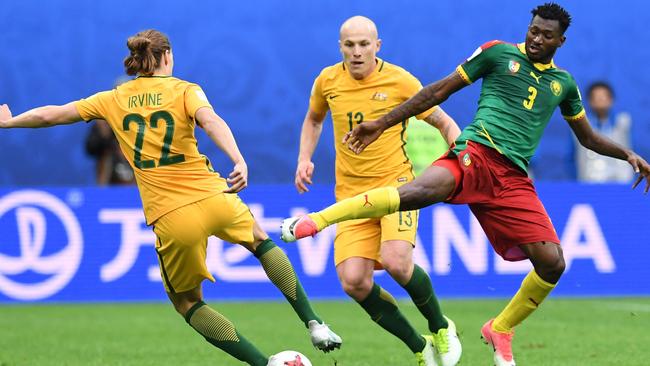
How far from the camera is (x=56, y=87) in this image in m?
18.5

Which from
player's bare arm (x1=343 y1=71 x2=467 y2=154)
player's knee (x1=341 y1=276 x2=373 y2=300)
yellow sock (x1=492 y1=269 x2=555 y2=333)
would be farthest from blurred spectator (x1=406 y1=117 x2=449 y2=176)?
player's bare arm (x1=343 y1=71 x2=467 y2=154)

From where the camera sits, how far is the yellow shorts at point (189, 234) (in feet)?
26.6

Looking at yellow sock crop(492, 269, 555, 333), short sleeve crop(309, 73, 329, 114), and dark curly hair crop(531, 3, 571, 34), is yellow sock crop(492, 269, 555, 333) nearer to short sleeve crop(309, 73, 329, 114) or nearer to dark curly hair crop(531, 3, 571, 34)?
dark curly hair crop(531, 3, 571, 34)

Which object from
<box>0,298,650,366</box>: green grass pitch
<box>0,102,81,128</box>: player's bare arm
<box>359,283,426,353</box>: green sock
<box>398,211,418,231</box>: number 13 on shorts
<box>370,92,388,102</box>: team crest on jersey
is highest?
<box>370,92,388,102</box>: team crest on jersey

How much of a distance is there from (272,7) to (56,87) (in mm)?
3348

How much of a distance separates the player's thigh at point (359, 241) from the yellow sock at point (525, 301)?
105 cm

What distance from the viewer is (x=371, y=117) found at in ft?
30.3

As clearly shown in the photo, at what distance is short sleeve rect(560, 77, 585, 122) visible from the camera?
335 inches

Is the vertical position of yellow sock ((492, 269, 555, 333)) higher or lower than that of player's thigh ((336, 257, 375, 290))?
lower

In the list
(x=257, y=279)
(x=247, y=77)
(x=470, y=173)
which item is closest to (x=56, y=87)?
(x=247, y=77)

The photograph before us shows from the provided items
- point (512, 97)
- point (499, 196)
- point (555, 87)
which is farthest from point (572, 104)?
point (499, 196)

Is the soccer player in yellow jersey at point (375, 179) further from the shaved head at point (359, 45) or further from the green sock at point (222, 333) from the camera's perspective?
the green sock at point (222, 333)

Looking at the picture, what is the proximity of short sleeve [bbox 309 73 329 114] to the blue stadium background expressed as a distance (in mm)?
8828

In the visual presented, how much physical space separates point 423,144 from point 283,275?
7654mm
